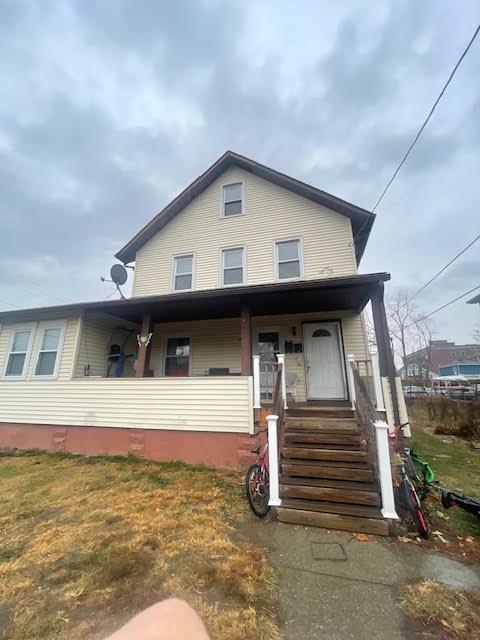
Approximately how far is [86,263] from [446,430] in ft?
116

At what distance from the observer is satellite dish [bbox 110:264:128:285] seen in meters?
10.7

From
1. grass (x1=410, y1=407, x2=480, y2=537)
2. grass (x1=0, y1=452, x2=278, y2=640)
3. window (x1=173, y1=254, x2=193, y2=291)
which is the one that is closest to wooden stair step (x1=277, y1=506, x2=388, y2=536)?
grass (x1=0, y1=452, x2=278, y2=640)

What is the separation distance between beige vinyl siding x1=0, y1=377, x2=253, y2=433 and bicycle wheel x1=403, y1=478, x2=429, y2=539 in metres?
3.01

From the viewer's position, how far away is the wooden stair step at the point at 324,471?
4266mm

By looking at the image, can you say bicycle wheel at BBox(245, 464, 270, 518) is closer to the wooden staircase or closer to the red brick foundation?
the wooden staircase

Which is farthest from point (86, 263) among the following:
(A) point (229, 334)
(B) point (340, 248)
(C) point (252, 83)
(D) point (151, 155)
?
(B) point (340, 248)

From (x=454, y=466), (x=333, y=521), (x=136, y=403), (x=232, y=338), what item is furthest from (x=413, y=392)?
(x=136, y=403)

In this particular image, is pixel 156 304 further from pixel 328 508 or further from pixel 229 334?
pixel 328 508

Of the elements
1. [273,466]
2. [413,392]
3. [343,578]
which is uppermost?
[413,392]

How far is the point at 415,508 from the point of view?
3.70m

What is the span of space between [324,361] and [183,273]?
5904mm

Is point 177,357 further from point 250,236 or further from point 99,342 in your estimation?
point 250,236

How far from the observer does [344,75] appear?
29.1 feet

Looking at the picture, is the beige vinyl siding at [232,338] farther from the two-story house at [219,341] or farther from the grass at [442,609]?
the grass at [442,609]
